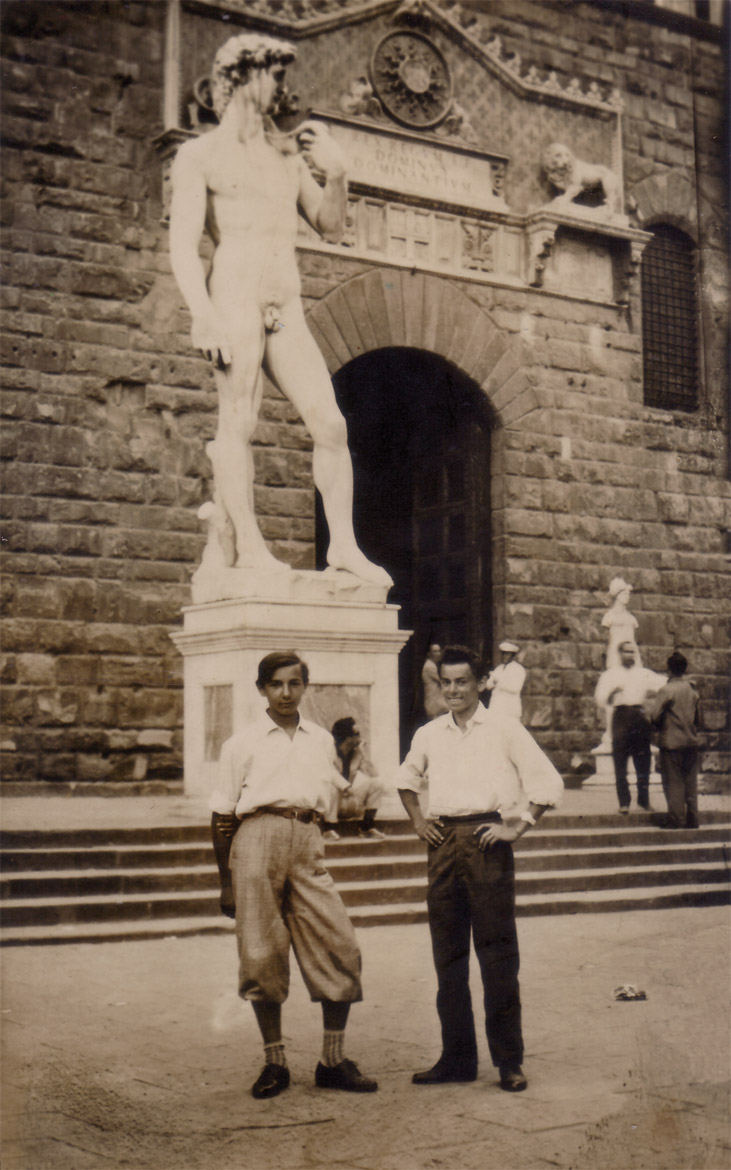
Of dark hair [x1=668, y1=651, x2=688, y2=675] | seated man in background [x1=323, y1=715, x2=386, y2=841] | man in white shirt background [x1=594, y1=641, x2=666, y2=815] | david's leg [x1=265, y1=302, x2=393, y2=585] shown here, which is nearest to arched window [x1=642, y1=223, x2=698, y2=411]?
man in white shirt background [x1=594, y1=641, x2=666, y2=815]

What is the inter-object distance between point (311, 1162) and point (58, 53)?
37.7ft

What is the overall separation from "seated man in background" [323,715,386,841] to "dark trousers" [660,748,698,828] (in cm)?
282

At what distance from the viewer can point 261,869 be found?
4.86m

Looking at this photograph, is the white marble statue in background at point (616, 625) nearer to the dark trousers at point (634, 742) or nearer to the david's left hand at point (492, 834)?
the dark trousers at point (634, 742)

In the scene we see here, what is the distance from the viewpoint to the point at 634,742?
39.7 feet

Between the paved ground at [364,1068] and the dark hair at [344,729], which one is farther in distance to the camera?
the dark hair at [344,729]

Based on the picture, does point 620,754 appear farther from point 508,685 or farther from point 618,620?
point 618,620

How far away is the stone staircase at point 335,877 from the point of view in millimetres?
7926

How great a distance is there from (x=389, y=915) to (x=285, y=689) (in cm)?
393

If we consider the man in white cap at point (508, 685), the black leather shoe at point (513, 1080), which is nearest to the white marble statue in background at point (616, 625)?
the man in white cap at point (508, 685)

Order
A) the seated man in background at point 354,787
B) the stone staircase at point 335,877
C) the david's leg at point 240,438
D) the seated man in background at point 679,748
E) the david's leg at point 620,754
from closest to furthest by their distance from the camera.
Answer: the stone staircase at point 335,877 < the seated man in background at point 354,787 < the david's leg at point 240,438 < the seated man in background at point 679,748 < the david's leg at point 620,754

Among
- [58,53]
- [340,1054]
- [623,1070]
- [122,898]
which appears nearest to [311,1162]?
[340,1054]

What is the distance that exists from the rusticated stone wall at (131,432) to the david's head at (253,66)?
11.5ft

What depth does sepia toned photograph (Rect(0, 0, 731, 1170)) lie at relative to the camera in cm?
493
